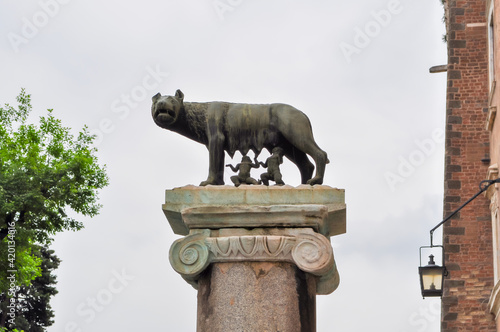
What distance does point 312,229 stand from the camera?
839cm

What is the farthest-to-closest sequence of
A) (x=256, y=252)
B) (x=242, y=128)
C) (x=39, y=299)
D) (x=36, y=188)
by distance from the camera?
(x=39, y=299) → (x=36, y=188) → (x=242, y=128) → (x=256, y=252)

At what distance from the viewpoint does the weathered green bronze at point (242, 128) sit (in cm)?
889

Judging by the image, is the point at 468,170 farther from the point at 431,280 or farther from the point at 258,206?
the point at 258,206

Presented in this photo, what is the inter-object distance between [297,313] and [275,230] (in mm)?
623

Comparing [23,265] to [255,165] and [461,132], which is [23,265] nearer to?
[461,132]

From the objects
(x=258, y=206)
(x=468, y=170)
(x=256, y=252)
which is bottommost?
(x=256, y=252)

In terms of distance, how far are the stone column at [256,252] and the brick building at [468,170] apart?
2005 cm

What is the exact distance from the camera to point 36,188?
2811cm

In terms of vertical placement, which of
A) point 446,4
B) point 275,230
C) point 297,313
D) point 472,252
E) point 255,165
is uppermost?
point 446,4

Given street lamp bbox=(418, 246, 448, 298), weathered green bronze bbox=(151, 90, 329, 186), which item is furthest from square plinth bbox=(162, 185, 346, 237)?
street lamp bbox=(418, 246, 448, 298)

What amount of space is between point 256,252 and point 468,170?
22.7 m

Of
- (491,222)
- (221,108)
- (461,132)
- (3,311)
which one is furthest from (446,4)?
(221,108)

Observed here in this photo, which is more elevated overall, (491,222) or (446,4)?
(446,4)

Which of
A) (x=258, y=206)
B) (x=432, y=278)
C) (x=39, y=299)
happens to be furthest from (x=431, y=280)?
(x=39, y=299)
